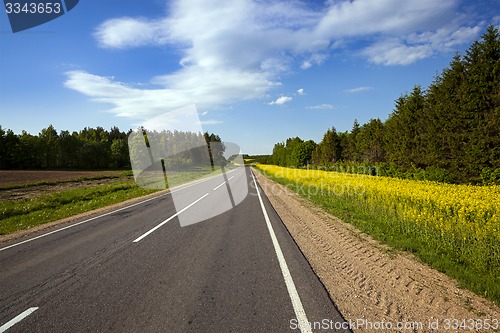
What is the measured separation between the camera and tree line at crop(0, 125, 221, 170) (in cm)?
7050

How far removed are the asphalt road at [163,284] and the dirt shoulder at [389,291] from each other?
0.35m

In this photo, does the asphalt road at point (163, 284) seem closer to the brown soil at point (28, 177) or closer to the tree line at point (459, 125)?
the tree line at point (459, 125)

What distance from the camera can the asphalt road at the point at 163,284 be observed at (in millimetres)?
3557

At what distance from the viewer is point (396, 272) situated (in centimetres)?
506

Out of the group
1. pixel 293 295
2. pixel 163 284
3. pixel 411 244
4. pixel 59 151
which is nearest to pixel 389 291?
pixel 293 295

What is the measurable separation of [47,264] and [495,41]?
26797 millimetres

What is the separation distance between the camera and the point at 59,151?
271 feet

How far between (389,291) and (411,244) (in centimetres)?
284

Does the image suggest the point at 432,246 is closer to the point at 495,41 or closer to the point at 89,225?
the point at 89,225

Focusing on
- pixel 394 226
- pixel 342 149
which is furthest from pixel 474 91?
pixel 342 149

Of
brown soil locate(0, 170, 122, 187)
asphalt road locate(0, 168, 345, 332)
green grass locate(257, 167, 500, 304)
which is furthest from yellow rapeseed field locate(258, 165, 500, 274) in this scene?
brown soil locate(0, 170, 122, 187)

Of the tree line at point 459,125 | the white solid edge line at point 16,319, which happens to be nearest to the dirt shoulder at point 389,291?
the white solid edge line at point 16,319

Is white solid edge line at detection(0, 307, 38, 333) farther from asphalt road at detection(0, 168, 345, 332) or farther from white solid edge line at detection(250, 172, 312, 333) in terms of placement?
white solid edge line at detection(250, 172, 312, 333)

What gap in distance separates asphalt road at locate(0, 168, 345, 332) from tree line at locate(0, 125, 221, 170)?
213 feet
